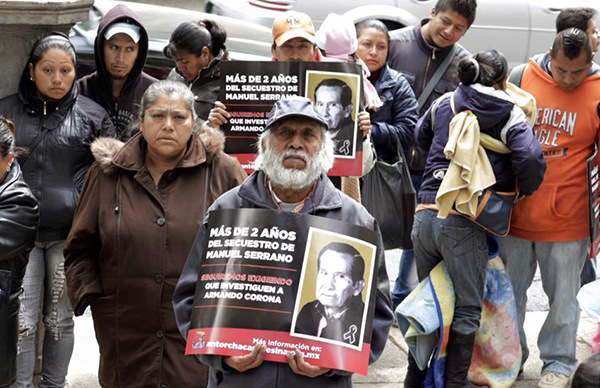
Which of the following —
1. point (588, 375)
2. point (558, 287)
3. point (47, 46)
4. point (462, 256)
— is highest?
point (47, 46)

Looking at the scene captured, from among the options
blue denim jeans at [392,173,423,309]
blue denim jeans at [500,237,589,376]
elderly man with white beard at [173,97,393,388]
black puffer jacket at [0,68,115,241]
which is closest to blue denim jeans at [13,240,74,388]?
black puffer jacket at [0,68,115,241]

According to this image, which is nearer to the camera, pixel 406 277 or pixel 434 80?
pixel 434 80

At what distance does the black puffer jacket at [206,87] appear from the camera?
6.30m

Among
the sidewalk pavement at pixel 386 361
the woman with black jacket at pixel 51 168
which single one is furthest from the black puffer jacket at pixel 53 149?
the sidewalk pavement at pixel 386 361

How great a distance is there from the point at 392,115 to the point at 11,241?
102 inches

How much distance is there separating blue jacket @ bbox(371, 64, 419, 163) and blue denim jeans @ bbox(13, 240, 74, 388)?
2021 mm

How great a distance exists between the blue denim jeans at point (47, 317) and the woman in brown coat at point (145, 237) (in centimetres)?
75

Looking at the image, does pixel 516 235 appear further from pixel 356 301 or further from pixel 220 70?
pixel 356 301

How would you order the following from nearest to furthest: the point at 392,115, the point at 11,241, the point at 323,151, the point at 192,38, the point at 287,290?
the point at 287,290 → the point at 323,151 → the point at 11,241 → the point at 192,38 → the point at 392,115

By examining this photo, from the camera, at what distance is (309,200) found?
420cm

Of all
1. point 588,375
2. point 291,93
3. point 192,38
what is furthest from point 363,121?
point 588,375

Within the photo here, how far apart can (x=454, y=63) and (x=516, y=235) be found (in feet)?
4.30

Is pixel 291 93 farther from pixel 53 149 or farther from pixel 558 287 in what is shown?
pixel 558 287

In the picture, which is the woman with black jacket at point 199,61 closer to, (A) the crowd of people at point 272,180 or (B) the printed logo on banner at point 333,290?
(A) the crowd of people at point 272,180
